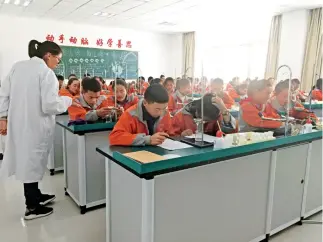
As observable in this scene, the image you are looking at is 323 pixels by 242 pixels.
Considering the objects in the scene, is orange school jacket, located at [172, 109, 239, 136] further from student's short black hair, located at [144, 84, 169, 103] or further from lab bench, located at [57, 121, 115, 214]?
lab bench, located at [57, 121, 115, 214]

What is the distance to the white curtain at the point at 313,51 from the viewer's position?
18.5ft

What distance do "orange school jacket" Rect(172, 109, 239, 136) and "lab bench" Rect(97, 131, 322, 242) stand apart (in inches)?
12.3

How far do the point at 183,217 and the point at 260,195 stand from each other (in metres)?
0.61

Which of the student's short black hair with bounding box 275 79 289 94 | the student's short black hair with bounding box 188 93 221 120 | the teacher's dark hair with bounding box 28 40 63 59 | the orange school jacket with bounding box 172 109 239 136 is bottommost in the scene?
the orange school jacket with bounding box 172 109 239 136

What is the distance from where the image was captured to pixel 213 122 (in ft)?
6.22

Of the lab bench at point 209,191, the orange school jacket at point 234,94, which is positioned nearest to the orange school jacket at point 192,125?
the lab bench at point 209,191

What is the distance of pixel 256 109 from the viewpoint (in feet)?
7.09

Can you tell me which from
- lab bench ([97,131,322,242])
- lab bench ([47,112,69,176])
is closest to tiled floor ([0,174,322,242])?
lab bench ([97,131,322,242])

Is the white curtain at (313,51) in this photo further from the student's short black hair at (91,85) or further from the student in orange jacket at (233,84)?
the student's short black hair at (91,85)

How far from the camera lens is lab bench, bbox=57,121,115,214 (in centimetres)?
219

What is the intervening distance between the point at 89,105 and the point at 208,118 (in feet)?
3.76

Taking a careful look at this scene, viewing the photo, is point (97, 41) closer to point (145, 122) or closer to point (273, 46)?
point (273, 46)

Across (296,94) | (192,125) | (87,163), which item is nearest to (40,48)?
(87,163)

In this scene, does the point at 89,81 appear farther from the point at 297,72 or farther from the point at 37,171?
the point at 297,72
